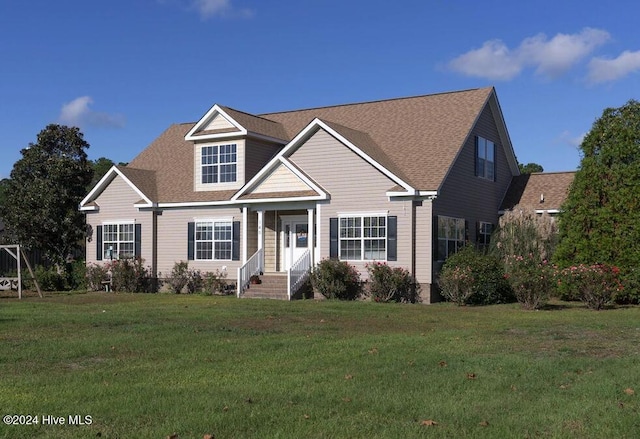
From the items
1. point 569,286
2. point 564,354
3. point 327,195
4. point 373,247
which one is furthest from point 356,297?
point 564,354

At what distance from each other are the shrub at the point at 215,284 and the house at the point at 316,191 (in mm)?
450

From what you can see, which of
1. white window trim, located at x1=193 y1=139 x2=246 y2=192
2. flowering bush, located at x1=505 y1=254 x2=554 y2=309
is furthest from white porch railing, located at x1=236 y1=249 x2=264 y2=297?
flowering bush, located at x1=505 y1=254 x2=554 y2=309

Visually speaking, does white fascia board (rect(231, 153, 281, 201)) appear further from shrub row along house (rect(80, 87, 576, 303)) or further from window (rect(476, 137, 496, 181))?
window (rect(476, 137, 496, 181))

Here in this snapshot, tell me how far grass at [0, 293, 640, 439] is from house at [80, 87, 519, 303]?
299 inches

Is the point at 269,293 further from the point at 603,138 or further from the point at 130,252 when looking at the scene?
the point at 603,138

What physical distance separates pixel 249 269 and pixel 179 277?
3.71 meters

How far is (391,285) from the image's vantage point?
22.8m

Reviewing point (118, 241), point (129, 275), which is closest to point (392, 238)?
point (129, 275)

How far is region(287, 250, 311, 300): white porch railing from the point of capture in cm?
2359

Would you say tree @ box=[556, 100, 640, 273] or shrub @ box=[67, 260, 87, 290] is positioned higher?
tree @ box=[556, 100, 640, 273]

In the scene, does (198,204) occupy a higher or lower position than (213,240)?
higher

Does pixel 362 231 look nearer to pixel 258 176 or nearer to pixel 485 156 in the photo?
pixel 258 176

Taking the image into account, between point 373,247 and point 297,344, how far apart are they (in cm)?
1212

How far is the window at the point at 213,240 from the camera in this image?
27266mm
